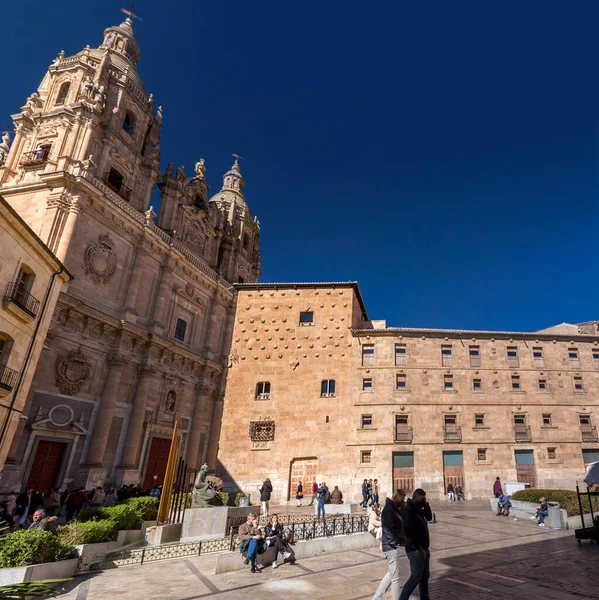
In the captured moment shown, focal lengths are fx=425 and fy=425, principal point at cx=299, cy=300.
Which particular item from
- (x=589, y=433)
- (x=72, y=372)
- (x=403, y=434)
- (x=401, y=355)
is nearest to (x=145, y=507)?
(x=72, y=372)

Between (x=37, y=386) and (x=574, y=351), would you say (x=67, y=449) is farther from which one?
(x=574, y=351)

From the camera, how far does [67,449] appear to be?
23.0 metres

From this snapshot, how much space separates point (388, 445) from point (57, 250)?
77.3 feet

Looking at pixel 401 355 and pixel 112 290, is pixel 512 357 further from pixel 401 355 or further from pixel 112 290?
pixel 112 290

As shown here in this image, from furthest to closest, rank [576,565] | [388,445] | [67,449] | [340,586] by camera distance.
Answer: [388,445] < [67,449] < [576,565] < [340,586]

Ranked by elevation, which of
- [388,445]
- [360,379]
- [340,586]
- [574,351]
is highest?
[574,351]

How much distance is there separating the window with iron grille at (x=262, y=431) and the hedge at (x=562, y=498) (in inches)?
601

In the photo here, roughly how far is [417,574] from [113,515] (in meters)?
11.6

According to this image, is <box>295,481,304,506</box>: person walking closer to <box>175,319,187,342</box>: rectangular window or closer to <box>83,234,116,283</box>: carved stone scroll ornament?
<box>175,319,187,342</box>: rectangular window

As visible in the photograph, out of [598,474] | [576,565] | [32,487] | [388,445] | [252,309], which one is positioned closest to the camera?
[576,565]

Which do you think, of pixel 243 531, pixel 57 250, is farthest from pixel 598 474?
pixel 57 250

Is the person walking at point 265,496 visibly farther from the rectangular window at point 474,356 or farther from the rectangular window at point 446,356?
the rectangular window at point 474,356

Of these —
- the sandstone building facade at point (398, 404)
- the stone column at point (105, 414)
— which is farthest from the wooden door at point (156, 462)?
the stone column at point (105, 414)

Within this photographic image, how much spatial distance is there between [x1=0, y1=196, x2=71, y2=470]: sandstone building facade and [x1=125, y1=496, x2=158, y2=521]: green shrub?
6.57m
